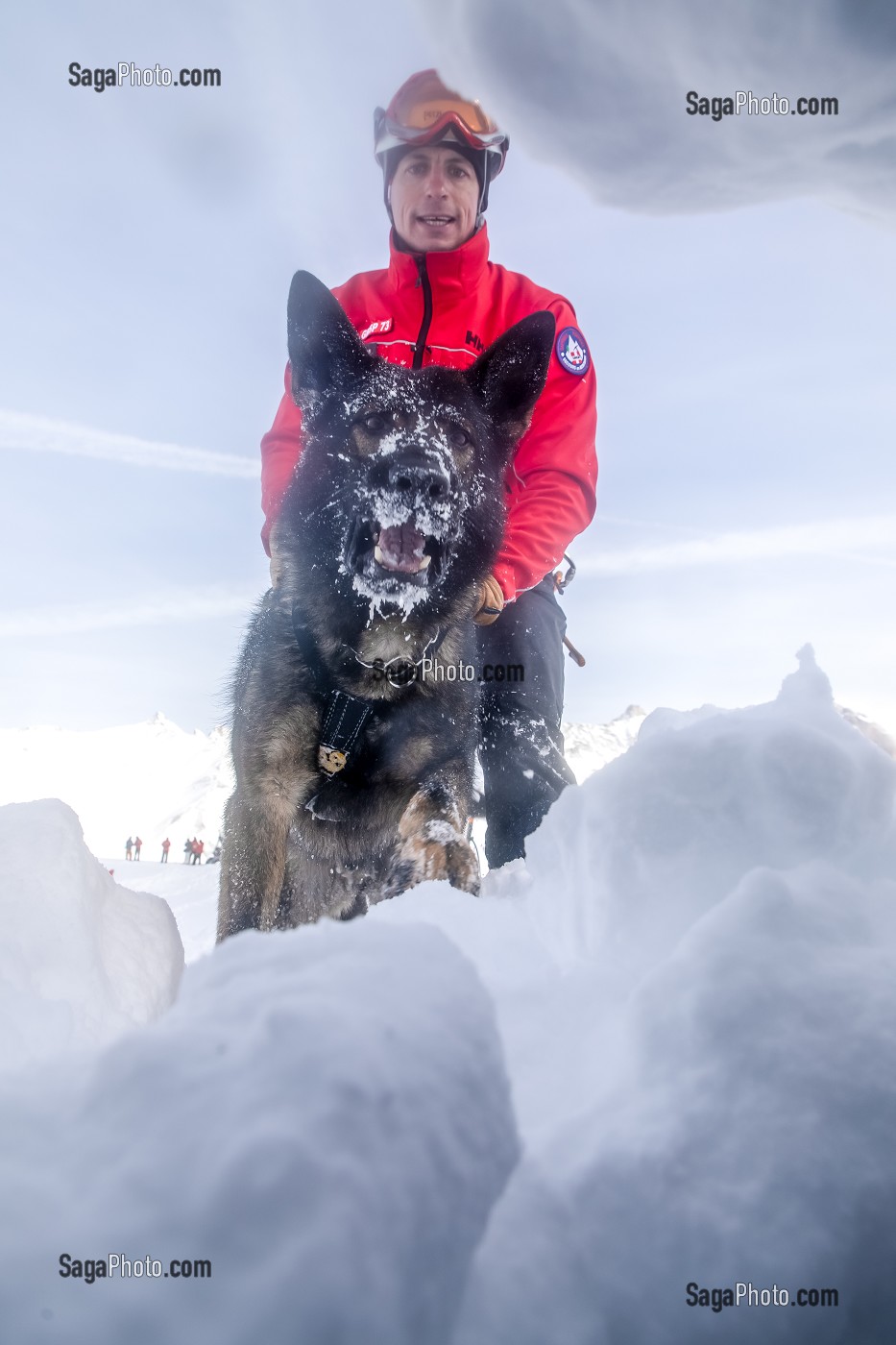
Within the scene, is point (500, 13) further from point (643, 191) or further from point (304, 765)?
point (304, 765)

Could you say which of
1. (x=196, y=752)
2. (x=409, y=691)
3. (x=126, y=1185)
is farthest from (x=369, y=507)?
(x=196, y=752)

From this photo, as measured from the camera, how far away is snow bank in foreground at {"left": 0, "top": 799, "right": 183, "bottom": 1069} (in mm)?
1511

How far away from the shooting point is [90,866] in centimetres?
209

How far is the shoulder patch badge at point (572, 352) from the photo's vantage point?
13.9 feet

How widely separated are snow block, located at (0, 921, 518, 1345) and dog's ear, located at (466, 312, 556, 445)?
3.29 m

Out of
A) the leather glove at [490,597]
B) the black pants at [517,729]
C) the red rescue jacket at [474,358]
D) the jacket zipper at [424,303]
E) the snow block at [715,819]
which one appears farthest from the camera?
the jacket zipper at [424,303]

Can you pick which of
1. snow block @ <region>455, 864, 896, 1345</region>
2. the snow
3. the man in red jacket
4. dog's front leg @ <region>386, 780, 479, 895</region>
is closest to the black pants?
the man in red jacket

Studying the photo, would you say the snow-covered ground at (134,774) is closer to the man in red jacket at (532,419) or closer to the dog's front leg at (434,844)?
the man in red jacket at (532,419)

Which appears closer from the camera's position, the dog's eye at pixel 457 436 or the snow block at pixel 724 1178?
the snow block at pixel 724 1178

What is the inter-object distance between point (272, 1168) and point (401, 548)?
276 cm

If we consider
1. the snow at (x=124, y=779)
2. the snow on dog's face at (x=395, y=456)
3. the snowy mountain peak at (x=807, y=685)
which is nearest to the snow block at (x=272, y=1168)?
the snowy mountain peak at (x=807, y=685)

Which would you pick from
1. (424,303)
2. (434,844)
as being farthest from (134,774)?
(434,844)

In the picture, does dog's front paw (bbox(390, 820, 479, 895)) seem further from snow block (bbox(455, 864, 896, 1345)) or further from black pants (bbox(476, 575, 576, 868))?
snow block (bbox(455, 864, 896, 1345))

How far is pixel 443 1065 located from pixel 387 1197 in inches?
6.9
